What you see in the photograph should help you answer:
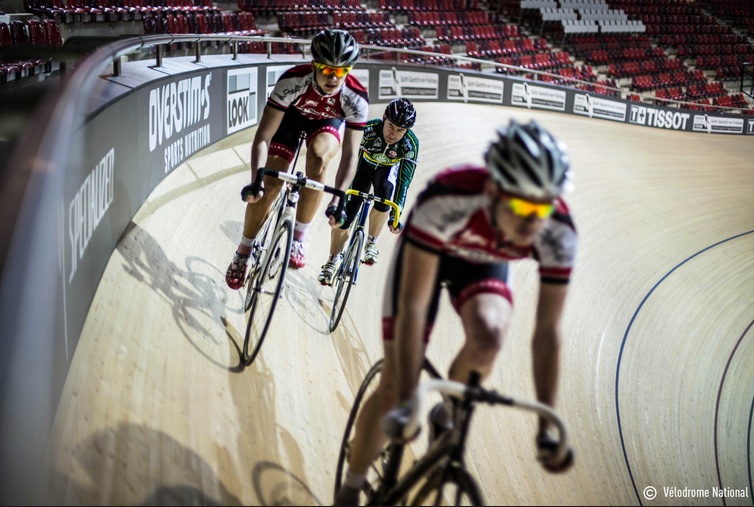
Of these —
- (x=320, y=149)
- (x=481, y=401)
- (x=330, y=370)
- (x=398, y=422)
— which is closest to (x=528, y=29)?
(x=320, y=149)

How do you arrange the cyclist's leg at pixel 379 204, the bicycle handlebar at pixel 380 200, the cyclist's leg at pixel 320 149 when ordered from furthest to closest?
the cyclist's leg at pixel 379 204, the bicycle handlebar at pixel 380 200, the cyclist's leg at pixel 320 149

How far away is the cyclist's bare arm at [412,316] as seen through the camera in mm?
2023

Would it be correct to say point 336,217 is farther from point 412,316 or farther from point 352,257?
point 412,316

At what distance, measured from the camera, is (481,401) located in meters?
1.95

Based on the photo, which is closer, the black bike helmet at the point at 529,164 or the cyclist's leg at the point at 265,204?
the black bike helmet at the point at 529,164

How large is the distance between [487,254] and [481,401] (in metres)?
0.46

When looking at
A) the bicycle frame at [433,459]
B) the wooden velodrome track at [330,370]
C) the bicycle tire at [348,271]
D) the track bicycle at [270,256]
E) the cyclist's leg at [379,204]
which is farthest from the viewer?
the cyclist's leg at [379,204]

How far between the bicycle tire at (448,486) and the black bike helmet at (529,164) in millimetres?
773

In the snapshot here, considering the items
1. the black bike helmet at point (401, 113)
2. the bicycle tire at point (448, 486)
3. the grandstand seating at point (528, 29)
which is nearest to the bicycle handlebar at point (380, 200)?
the black bike helmet at point (401, 113)

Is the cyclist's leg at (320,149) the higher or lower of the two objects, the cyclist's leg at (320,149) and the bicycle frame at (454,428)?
the higher

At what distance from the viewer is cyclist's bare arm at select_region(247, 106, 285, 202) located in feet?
12.7

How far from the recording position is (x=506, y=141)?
1969 mm

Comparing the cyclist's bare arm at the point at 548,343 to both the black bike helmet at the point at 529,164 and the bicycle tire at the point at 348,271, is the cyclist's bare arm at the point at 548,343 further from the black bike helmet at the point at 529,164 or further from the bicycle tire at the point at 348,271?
the bicycle tire at the point at 348,271

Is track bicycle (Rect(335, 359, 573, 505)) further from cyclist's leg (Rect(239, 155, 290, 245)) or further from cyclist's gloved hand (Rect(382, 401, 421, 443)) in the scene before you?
cyclist's leg (Rect(239, 155, 290, 245))
